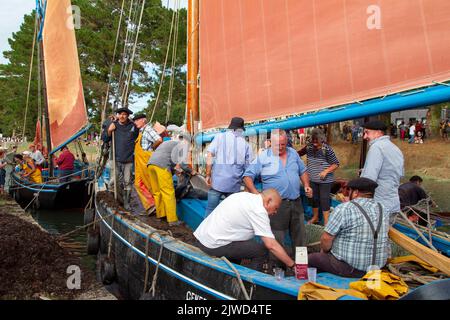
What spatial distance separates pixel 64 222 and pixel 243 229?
10265 millimetres

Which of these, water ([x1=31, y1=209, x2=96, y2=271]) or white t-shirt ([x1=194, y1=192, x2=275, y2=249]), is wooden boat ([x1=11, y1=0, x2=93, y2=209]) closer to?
water ([x1=31, y1=209, x2=96, y2=271])

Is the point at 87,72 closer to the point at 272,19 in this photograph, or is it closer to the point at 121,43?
the point at 121,43

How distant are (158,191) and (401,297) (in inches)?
155

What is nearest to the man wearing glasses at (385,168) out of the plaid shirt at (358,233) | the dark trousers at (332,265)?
the plaid shirt at (358,233)

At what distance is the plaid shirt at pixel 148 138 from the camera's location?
20.9ft

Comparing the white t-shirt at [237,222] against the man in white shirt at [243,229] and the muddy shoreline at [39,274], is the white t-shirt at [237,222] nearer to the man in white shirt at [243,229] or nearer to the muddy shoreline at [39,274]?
the man in white shirt at [243,229]

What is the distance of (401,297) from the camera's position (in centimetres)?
259

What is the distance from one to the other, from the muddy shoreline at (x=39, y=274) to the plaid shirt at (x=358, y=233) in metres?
2.63

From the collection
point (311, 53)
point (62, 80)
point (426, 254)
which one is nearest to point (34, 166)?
→ point (62, 80)

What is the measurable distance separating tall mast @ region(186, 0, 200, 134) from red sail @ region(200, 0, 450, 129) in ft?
1.44

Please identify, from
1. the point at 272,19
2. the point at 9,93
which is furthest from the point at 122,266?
the point at 9,93

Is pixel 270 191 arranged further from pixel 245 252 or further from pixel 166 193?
pixel 166 193
